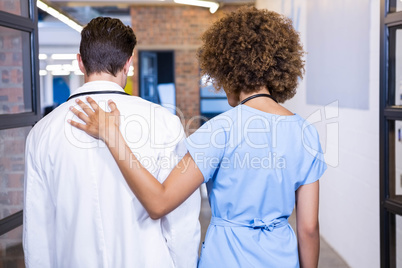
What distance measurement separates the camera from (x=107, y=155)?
1.45 m

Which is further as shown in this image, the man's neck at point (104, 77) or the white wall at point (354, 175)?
the white wall at point (354, 175)

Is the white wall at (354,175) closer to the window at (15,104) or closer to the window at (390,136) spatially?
the window at (390,136)

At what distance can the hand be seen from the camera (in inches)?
54.5

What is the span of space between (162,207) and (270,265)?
1.19 feet

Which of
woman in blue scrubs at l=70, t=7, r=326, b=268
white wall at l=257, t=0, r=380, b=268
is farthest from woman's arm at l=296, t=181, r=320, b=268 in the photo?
white wall at l=257, t=0, r=380, b=268

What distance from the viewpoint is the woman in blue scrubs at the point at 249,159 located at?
1.34m

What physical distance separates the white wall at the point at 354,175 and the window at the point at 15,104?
81.3 inches

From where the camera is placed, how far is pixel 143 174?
1326 millimetres

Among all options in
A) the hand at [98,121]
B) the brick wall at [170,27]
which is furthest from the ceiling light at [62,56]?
the hand at [98,121]

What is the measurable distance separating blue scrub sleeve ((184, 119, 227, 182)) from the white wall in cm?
197

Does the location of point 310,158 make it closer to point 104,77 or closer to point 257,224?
point 257,224

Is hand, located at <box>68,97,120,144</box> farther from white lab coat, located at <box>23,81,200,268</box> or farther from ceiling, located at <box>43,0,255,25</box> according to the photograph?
ceiling, located at <box>43,0,255,25</box>

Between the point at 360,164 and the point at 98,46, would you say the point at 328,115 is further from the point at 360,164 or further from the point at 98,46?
the point at 98,46

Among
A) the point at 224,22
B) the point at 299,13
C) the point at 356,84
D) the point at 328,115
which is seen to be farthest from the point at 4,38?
the point at 299,13
